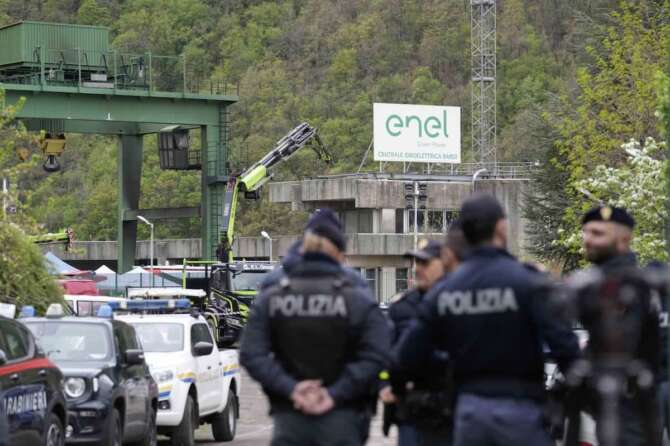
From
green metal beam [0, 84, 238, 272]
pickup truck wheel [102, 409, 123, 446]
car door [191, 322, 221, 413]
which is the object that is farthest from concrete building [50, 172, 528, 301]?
pickup truck wheel [102, 409, 123, 446]

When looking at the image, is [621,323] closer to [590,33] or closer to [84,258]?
[590,33]

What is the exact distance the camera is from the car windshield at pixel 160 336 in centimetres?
1964

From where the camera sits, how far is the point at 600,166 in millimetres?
36750

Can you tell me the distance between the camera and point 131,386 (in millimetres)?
16812

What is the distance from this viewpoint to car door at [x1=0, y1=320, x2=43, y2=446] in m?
13.2

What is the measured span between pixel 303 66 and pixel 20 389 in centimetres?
14245

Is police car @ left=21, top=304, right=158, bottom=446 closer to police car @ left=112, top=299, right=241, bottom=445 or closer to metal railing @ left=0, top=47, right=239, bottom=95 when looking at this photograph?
police car @ left=112, top=299, right=241, bottom=445

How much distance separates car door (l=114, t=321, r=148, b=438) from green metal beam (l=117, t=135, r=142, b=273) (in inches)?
1626

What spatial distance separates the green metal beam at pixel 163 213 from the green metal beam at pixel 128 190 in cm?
35

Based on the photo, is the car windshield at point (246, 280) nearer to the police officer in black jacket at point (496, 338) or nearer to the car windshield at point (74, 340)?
the car windshield at point (74, 340)

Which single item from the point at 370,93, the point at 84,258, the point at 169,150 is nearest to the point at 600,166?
the point at 169,150

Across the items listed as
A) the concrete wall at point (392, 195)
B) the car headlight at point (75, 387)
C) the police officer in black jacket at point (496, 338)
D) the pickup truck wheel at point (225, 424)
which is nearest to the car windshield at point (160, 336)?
the pickup truck wheel at point (225, 424)

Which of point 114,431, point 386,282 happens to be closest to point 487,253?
point 114,431

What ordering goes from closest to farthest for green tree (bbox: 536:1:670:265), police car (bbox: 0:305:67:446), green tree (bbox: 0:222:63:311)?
police car (bbox: 0:305:67:446)
green tree (bbox: 0:222:63:311)
green tree (bbox: 536:1:670:265)
